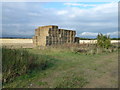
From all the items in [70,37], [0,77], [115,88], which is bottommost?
[115,88]

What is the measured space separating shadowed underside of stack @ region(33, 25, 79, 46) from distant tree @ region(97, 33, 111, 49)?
365 cm

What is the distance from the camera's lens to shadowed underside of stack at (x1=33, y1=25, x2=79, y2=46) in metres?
14.9

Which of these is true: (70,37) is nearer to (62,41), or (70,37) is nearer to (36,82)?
(62,41)

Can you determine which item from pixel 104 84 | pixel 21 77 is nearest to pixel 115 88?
pixel 104 84

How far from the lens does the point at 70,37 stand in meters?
16.8

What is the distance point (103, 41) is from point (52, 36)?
6.38m

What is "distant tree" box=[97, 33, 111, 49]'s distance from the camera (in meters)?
14.5

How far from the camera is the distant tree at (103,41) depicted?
47.7ft

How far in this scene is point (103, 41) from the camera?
14867mm

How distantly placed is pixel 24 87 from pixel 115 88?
7.94 feet

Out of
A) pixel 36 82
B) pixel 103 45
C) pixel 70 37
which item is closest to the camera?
pixel 36 82

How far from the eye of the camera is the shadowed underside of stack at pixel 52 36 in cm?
1488

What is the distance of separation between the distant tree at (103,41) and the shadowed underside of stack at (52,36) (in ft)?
12.0

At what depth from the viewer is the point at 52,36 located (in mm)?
15039
